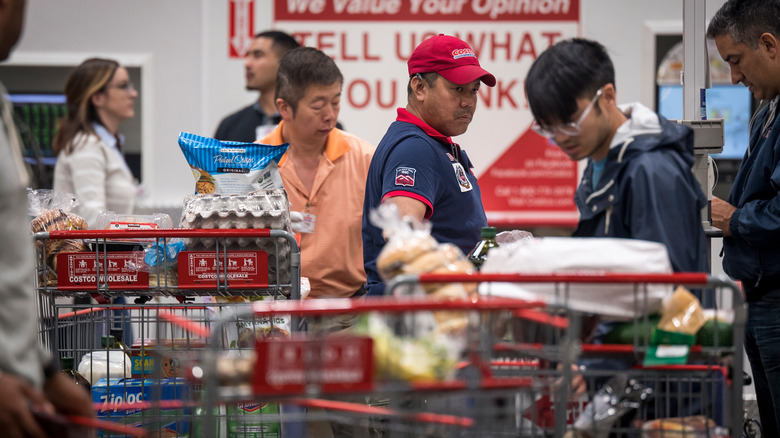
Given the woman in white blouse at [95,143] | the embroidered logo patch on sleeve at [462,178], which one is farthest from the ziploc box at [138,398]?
the woman in white blouse at [95,143]

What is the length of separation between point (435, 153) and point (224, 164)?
70cm

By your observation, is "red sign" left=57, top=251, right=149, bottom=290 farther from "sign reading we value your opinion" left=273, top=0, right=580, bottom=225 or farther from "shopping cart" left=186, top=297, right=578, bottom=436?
"sign reading we value your opinion" left=273, top=0, right=580, bottom=225

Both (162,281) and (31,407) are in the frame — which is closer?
(31,407)

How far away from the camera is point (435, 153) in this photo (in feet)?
9.56

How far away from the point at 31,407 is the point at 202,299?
81.9 inches

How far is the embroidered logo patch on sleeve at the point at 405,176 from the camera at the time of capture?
2793mm

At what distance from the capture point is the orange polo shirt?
3.50 m

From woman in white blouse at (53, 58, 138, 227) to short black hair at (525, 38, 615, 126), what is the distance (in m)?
3.21

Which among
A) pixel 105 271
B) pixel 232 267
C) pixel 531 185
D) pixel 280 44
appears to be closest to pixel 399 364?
pixel 232 267

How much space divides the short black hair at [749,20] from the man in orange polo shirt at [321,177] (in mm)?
1493

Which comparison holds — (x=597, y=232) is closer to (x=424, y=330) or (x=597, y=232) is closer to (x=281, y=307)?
(x=424, y=330)

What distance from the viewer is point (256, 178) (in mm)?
2926

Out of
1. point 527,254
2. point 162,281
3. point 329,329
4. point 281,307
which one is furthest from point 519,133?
point 281,307

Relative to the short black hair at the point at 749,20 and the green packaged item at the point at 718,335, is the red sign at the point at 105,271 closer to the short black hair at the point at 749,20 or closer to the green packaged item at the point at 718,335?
the green packaged item at the point at 718,335
